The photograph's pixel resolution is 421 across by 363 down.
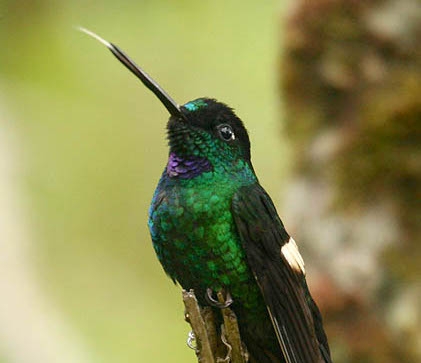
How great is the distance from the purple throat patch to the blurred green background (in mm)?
4733

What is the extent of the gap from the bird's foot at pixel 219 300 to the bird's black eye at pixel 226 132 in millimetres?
789

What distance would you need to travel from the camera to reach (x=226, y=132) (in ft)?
14.4

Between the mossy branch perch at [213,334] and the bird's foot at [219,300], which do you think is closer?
the mossy branch perch at [213,334]

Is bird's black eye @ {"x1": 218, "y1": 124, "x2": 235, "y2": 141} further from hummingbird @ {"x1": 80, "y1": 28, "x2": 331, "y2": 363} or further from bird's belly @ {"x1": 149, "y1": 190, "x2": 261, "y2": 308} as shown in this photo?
bird's belly @ {"x1": 149, "y1": 190, "x2": 261, "y2": 308}

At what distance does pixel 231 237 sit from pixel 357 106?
224cm

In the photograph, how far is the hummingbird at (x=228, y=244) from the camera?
4.00m

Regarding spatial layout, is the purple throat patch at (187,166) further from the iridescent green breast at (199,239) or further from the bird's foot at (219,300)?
the bird's foot at (219,300)

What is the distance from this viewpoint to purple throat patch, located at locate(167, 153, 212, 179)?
13.8ft

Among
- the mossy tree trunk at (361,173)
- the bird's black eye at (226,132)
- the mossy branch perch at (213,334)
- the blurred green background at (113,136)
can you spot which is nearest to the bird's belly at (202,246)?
the mossy branch perch at (213,334)

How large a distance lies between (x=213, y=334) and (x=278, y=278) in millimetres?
429

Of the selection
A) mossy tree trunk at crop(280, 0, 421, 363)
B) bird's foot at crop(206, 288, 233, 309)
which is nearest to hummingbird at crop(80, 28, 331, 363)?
bird's foot at crop(206, 288, 233, 309)

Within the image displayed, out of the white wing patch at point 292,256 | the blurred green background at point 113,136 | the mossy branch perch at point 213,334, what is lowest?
the mossy branch perch at point 213,334

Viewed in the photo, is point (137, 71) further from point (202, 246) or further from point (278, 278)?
point (278, 278)

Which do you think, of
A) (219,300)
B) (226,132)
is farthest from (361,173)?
(219,300)
